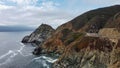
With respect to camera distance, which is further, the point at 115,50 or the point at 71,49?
the point at 71,49

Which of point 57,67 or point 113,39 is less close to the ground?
point 113,39

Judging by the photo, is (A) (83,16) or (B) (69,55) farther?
(A) (83,16)

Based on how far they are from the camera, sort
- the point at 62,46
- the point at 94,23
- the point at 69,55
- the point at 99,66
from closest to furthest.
→ the point at 99,66 < the point at 69,55 < the point at 62,46 < the point at 94,23

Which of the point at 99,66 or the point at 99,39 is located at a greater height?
the point at 99,39

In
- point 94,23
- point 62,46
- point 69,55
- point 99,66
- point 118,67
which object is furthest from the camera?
point 94,23

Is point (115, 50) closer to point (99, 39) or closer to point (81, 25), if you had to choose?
point (99, 39)

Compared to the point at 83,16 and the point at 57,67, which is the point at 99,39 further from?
the point at 83,16

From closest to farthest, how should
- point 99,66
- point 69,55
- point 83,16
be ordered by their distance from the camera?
point 99,66 → point 69,55 → point 83,16

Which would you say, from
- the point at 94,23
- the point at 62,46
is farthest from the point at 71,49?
the point at 94,23

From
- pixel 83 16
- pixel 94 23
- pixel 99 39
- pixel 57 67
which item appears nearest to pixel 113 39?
pixel 99 39
